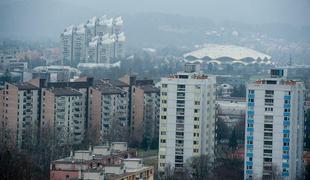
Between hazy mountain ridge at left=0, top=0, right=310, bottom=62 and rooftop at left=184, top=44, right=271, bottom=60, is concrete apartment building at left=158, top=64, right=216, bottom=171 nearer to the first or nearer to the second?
rooftop at left=184, top=44, right=271, bottom=60

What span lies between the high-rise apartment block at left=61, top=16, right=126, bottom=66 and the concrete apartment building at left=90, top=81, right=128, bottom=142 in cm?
1135

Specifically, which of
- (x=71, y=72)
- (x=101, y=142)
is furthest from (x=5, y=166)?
(x=71, y=72)

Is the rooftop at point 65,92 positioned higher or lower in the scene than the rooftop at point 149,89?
lower

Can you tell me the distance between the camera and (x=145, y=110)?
11.3 metres

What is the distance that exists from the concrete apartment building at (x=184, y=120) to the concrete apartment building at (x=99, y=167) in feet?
2.83

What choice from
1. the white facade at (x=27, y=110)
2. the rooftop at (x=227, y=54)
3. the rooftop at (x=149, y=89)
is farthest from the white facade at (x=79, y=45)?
the white facade at (x=27, y=110)

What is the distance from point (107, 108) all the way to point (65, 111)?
55 centimetres

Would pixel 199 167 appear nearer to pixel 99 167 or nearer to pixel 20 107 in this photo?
pixel 99 167

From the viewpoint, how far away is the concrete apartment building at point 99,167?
6.57 meters

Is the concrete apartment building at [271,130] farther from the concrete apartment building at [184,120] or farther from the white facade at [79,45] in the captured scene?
the white facade at [79,45]

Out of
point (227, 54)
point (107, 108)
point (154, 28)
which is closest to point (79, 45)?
point (227, 54)

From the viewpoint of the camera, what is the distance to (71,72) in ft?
61.9

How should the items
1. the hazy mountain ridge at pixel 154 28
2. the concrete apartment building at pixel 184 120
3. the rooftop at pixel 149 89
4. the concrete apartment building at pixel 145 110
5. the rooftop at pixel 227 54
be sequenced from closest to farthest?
the concrete apartment building at pixel 184 120
the concrete apartment building at pixel 145 110
the rooftop at pixel 149 89
the rooftop at pixel 227 54
the hazy mountain ridge at pixel 154 28

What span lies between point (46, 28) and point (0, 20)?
7.74 metres
